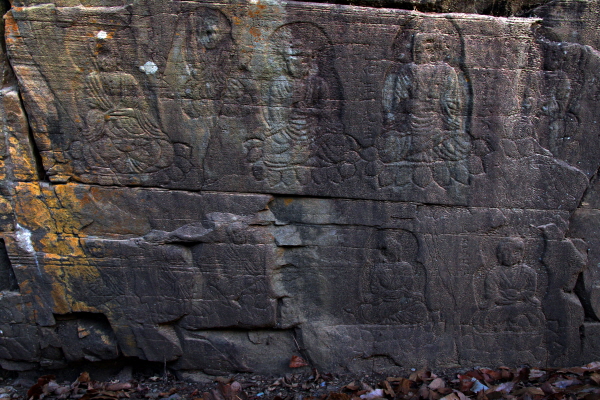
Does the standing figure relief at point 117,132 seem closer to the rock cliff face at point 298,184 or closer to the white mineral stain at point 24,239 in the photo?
the rock cliff face at point 298,184

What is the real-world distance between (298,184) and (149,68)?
128 cm

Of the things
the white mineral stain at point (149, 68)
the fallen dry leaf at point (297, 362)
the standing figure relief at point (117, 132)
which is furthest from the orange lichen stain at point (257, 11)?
the fallen dry leaf at point (297, 362)

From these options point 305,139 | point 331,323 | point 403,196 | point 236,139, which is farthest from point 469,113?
point 331,323

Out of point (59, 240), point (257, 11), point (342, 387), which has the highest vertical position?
point (257, 11)

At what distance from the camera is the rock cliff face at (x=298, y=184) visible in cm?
263

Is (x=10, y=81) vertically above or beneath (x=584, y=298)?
above

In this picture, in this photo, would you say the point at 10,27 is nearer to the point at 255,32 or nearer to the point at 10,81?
the point at 10,81

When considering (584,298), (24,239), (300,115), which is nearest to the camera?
(300,115)

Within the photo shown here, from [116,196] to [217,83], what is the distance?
109 cm

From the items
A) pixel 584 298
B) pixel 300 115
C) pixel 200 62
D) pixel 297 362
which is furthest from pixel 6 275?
pixel 584 298

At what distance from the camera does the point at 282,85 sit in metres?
2.68

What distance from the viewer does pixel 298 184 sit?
110 inches

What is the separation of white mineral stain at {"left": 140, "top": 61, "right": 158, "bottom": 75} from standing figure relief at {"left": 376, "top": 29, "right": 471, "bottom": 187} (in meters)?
1.57

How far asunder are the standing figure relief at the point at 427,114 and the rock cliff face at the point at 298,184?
0.01 m
